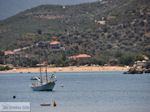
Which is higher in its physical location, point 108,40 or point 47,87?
point 108,40

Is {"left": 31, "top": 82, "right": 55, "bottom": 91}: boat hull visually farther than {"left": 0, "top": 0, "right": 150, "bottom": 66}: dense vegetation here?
No

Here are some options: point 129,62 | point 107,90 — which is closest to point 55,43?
point 129,62

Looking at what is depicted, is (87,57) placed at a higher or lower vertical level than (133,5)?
lower

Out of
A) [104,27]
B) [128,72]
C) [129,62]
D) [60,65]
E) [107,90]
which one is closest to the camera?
[107,90]

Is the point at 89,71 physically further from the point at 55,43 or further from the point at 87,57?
the point at 55,43

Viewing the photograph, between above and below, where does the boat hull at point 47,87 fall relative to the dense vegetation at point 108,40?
below

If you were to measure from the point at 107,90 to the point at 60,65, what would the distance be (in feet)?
253

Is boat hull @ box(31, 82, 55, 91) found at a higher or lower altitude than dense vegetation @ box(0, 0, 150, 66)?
lower

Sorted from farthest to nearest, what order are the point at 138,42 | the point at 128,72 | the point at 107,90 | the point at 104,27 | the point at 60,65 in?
1. the point at 104,27
2. the point at 138,42
3. the point at 60,65
4. the point at 128,72
5. the point at 107,90

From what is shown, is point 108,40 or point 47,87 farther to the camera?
point 108,40

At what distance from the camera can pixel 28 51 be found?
607 ft

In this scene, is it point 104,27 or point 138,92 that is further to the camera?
point 104,27

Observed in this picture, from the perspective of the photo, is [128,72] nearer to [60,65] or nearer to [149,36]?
[60,65]

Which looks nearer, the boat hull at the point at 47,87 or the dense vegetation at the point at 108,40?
the boat hull at the point at 47,87
